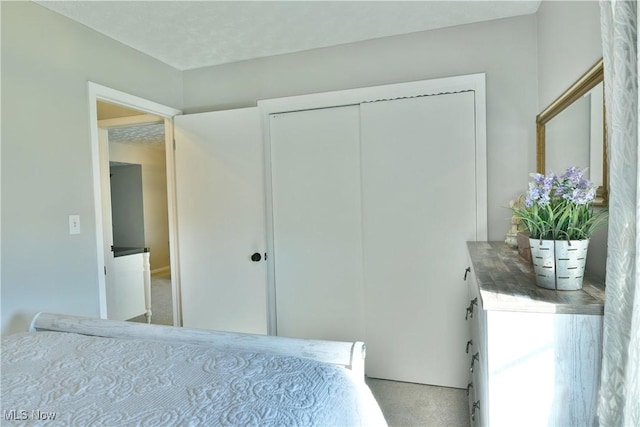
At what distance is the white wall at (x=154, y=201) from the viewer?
6270mm

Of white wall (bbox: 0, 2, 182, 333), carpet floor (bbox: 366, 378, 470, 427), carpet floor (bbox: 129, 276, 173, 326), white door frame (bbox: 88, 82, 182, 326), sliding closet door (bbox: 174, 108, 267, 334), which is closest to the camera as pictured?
white wall (bbox: 0, 2, 182, 333)

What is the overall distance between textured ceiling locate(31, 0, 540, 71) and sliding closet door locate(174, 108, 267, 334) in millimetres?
534

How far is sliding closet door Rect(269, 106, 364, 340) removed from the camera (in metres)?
2.60

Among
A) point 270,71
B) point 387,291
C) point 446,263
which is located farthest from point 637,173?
point 270,71

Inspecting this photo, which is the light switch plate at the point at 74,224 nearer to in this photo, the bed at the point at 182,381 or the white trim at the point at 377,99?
the bed at the point at 182,381

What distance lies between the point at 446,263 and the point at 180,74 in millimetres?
2620

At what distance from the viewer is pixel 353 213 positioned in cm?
259

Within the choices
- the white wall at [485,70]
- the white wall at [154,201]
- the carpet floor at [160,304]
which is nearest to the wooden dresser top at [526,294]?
the white wall at [485,70]

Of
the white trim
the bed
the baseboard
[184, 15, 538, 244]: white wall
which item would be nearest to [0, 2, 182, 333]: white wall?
the bed

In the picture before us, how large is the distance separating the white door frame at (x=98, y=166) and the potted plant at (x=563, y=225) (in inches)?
93.8

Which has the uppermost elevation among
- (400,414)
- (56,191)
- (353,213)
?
(56,191)

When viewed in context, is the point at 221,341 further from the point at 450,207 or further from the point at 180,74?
the point at 180,74

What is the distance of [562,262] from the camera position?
1.17 metres

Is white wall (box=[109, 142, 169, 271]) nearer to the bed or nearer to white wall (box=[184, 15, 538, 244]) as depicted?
white wall (box=[184, 15, 538, 244])
